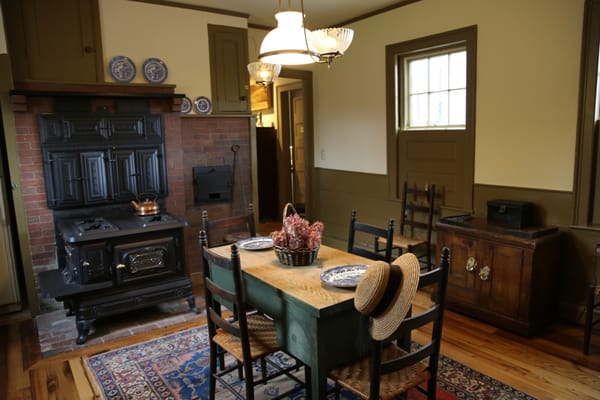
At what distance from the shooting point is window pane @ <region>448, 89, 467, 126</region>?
12.5ft

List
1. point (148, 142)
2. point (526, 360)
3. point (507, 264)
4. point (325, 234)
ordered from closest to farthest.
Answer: point (526, 360)
point (507, 264)
point (148, 142)
point (325, 234)

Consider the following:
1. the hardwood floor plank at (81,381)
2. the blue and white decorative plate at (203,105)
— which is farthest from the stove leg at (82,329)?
the blue and white decorative plate at (203,105)

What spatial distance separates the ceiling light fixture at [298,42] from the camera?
6.70ft

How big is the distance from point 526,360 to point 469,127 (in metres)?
1.88

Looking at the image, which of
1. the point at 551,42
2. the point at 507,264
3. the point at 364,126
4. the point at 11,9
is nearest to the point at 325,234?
the point at 364,126

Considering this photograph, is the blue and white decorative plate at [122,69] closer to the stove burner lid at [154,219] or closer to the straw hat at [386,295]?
the stove burner lid at [154,219]

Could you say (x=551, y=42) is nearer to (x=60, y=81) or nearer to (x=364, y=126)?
(x=364, y=126)

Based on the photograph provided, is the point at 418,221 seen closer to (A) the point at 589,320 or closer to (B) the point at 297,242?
(A) the point at 589,320

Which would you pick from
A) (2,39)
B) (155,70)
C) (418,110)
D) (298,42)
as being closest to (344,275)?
(298,42)

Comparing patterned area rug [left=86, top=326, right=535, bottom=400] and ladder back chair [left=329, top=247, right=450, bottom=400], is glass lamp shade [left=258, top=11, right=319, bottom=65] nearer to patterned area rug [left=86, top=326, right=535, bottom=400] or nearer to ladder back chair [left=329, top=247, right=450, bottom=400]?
ladder back chair [left=329, top=247, right=450, bottom=400]

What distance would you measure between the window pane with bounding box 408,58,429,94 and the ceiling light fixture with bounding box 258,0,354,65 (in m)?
2.22

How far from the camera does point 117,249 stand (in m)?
3.18

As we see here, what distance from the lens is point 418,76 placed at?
13.8ft

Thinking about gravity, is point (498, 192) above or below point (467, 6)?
below
